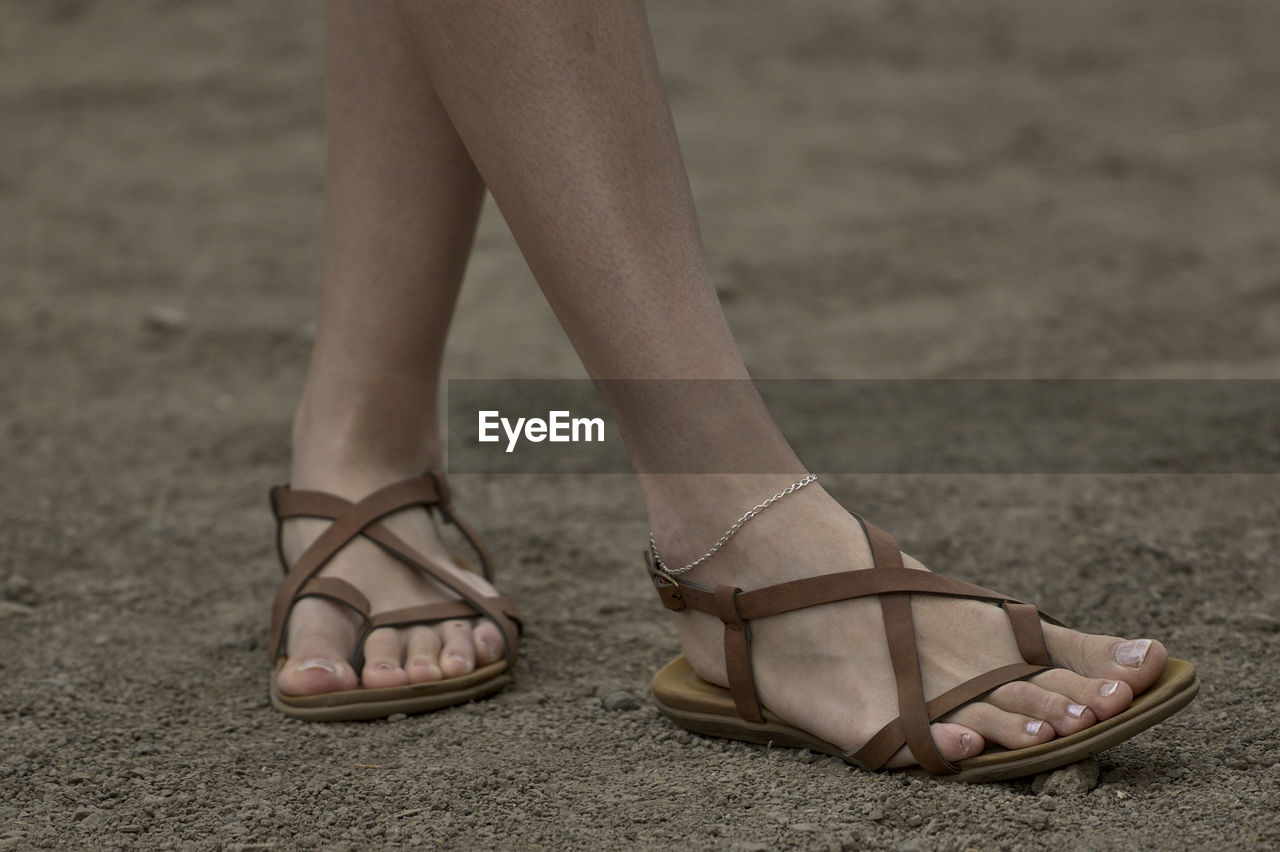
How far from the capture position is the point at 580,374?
2389mm

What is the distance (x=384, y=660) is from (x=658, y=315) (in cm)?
44

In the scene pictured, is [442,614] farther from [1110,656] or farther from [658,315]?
[1110,656]

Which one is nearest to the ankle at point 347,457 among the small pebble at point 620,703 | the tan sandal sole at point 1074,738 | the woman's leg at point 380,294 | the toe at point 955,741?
the woman's leg at point 380,294

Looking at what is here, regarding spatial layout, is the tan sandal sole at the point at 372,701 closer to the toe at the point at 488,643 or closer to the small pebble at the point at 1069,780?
the toe at the point at 488,643

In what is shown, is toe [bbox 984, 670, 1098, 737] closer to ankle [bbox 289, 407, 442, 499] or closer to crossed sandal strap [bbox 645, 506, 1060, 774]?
crossed sandal strap [bbox 645, 506, 1060, 774]

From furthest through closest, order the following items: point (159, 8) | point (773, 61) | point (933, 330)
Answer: point (159, 8) → point (773, 61) → point (933, 330)

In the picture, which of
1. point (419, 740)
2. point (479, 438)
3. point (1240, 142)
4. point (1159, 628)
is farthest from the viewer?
point (1240, 142)

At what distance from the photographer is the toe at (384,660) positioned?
1.17 meters

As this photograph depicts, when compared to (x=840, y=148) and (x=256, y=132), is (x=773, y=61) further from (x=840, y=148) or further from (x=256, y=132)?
(x=256, y=132)

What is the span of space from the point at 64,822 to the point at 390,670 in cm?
30

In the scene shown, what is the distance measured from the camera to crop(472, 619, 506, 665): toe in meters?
1.23

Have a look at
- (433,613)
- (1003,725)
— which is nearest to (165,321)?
(433,613)

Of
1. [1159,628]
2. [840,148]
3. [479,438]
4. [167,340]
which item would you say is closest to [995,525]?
[1159,628]

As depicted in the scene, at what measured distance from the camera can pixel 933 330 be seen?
2.48 metres
